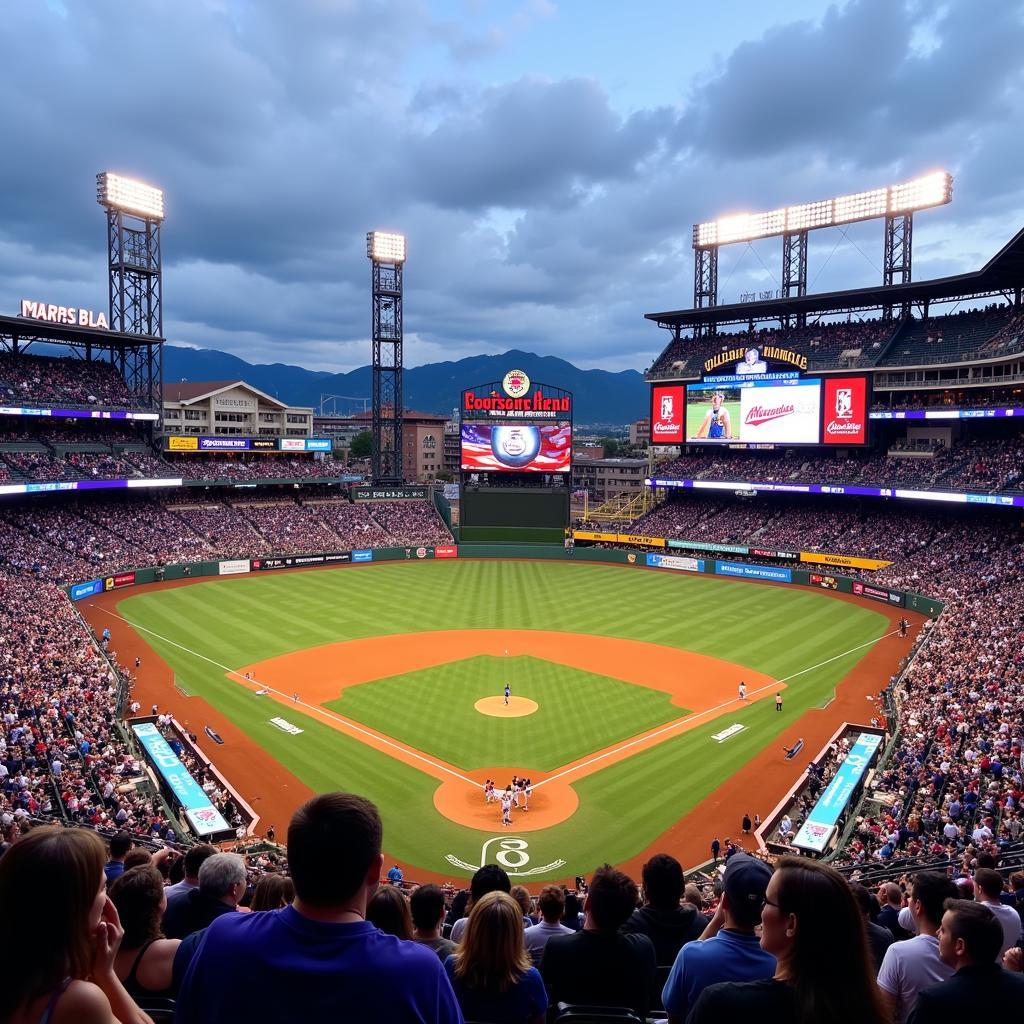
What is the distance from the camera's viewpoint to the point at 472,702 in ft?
108

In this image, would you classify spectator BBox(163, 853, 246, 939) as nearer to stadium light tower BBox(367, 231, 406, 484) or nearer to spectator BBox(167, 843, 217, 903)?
spectator BBox(167, 843, 217, 903)

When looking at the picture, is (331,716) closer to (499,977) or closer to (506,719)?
(506,719)

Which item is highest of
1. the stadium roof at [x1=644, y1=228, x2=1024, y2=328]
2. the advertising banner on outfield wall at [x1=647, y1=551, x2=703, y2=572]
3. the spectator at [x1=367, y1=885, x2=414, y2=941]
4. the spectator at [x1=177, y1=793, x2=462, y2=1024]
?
the stadium roof at [x1=644, y1=228, x2=1024, y2=328]

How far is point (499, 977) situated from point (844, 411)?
215ft

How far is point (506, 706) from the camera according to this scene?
32312 mm

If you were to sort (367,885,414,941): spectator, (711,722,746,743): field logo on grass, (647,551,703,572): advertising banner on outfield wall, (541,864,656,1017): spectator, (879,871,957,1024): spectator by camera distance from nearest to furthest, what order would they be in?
(541,864,656,1017): spectator
(879,871,957,1024): spectator
(367,885,414,941): spectator
(711,722,746,743): field logo on grass
(647,551,703,572): advertising banner on outfield wall

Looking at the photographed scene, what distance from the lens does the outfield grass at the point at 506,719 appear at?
27859 mm

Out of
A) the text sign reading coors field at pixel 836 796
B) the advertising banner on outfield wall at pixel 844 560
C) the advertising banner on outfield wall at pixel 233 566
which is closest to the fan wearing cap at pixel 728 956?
the text sign reading coors field at pixel 836 796

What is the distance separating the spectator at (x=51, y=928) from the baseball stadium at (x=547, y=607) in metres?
0.08

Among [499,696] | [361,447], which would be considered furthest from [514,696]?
[361,447]

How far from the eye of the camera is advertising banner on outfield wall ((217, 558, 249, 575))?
2403 inches

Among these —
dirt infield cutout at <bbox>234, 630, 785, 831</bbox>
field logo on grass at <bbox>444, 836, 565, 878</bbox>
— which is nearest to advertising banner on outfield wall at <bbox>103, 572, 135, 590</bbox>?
dirt infield cutout at <bbox>234, 630, 785, 831</bbox>

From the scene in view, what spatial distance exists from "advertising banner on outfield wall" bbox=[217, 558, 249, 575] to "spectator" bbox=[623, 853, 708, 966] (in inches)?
2354

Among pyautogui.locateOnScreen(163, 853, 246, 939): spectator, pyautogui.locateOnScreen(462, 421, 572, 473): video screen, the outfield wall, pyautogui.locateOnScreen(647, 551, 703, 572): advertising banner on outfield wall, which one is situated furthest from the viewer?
pyautogui.locateOnScreen(462, 421, 572, 473): video screen
